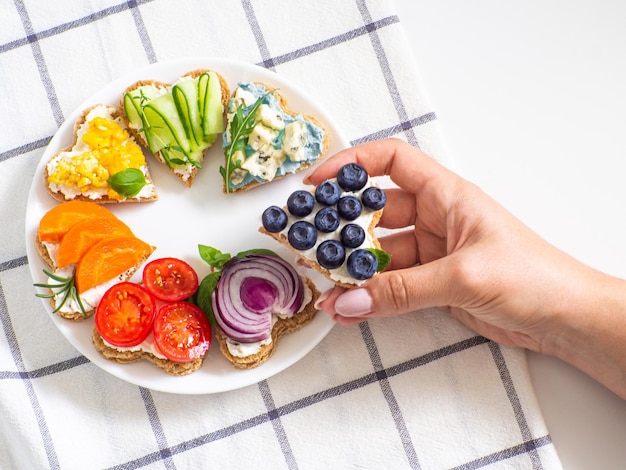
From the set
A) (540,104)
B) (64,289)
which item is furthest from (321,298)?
(540,104)

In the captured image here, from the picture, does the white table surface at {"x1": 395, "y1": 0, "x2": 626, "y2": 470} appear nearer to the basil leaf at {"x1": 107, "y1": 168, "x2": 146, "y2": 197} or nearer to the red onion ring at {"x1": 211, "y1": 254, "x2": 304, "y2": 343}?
the red onion ring at {"x1": 211, "y1": 254, "x2": 304, "y2": 343}

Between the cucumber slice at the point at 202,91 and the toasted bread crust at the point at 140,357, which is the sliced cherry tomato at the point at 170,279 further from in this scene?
the cucumber slice at the point at 202,91

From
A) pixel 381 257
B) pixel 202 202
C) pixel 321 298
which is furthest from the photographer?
pixel 202 202

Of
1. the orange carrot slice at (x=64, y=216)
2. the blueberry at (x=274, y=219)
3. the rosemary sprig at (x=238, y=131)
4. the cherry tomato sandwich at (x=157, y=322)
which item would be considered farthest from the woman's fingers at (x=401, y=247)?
the orange carrot slice at (x=64, y=216)

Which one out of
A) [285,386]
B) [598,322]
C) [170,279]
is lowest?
[598,322]

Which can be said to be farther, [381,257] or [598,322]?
[598,322]

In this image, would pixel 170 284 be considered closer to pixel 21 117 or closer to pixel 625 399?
pixel 21 117

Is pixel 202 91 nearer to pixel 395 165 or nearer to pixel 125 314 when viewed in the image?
pixel 395 165
